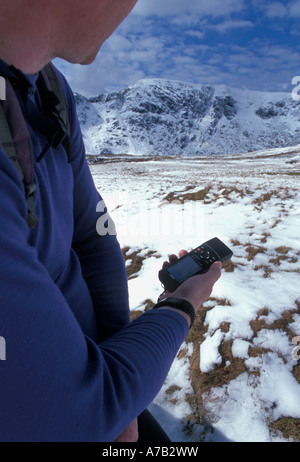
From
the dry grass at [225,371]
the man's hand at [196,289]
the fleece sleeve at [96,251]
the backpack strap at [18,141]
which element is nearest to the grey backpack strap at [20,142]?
the backpack strap at [18,141]

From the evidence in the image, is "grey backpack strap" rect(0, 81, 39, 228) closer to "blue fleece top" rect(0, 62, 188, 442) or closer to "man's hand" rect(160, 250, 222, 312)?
"blue fleece top" rect(0, 62, 188, 442)

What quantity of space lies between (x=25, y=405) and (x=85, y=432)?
0.20 m

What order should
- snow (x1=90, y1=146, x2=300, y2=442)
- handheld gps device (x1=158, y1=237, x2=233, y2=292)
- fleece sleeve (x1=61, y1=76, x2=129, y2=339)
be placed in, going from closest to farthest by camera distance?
fleece sleeve (x1=61, y1=76, x2=129, y2=339) → handheld gps device (x1=158, y1=237, x2=233, y2=292) → snow (x1=90, y1=146, x2=300, y2=442)

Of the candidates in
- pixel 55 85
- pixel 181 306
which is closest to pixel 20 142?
pixel 55 85

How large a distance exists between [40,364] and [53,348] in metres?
0.04

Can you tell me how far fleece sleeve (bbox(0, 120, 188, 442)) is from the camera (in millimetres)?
583

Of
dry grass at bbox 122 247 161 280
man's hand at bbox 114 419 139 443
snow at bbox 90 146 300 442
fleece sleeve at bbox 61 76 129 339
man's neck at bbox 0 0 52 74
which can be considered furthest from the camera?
dry grass at bbox 122 247 161 280

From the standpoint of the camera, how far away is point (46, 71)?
1.38 meters

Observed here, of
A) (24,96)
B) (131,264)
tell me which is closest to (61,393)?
(24,96)

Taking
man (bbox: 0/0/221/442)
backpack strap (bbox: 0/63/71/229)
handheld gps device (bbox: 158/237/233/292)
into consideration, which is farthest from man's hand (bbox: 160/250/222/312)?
backpack strap (bbox: 0/63/71/229)

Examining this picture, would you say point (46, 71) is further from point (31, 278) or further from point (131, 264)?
point (131, 264)

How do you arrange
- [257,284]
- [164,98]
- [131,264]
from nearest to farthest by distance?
[257,284], [131,264], [164,98]

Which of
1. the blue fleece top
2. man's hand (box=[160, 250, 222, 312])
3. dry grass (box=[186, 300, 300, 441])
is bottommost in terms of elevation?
dry grass (box=[186, 300, 300, 441])

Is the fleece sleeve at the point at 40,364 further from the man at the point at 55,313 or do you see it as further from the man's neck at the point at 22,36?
the man's neck at the point at 22,36
